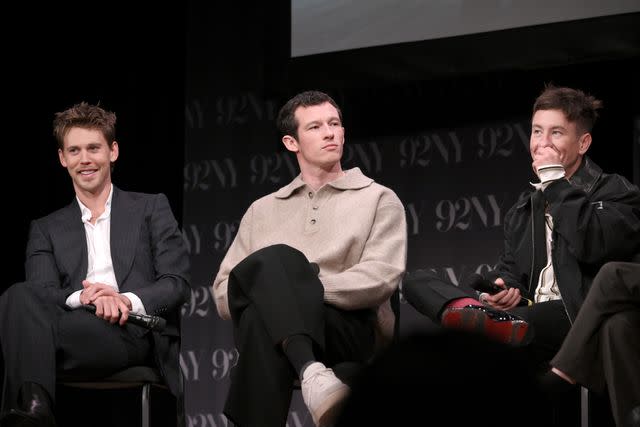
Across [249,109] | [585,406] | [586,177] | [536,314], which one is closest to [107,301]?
[536,314]

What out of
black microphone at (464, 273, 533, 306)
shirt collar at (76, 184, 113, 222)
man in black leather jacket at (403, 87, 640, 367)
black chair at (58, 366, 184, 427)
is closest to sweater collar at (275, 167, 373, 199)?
man in black leather jacket at (403, 87, 640, 367)

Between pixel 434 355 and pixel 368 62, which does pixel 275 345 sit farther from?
pixel 368 62

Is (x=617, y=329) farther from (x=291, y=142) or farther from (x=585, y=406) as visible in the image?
(x=291, y=142)

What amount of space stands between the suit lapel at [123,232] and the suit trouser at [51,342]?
0.88 feet

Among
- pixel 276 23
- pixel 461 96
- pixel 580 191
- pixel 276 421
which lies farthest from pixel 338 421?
pixel 276 23

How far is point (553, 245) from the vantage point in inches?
121

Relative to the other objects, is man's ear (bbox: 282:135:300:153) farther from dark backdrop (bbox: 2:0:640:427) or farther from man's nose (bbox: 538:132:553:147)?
dark backdrop (bbox: 2:0:640:427)

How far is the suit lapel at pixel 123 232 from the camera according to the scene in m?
3.34

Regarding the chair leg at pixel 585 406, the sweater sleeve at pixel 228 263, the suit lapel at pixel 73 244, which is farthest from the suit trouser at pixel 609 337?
the suit lapel at pixel 73 244

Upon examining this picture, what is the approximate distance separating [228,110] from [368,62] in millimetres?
947

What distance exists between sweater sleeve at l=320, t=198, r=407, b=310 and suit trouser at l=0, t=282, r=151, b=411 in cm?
67

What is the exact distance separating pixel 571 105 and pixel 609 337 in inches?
37.8

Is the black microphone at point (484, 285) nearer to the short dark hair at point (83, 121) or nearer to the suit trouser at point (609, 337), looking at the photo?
the suit trouser at point (609, 337)

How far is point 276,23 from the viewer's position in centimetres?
485
